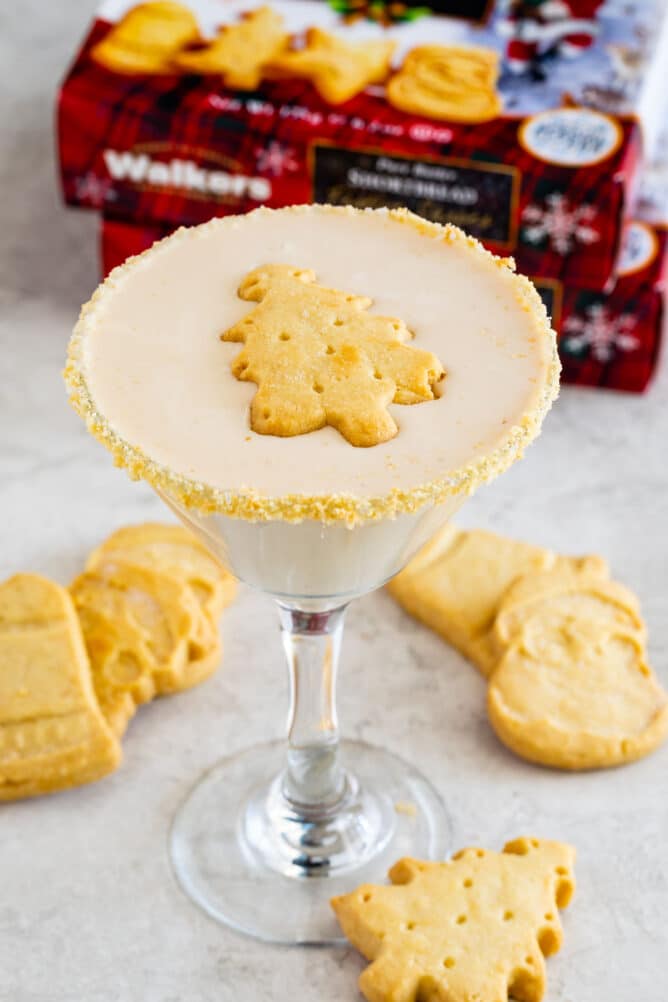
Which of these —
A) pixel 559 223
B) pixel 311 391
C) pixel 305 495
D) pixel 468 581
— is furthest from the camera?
pixel 559 223

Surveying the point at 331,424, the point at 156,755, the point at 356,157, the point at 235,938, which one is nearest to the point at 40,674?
the point at 156,755

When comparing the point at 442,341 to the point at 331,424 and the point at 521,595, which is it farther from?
the point at 521,595

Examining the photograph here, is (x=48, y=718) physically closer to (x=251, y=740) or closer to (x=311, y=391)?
(x=251, y=740)

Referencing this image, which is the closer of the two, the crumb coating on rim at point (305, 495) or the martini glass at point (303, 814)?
the crumb coating on rim at point (305, 495)

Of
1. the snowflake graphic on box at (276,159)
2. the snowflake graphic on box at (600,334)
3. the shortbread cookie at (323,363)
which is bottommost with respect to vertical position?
the snowflake graphic on box at (600,334)

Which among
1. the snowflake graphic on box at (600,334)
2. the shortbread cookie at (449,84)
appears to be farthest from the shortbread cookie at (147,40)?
the snowflake graphic on box at (600,334)

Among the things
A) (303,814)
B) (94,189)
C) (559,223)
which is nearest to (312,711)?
(303,814)

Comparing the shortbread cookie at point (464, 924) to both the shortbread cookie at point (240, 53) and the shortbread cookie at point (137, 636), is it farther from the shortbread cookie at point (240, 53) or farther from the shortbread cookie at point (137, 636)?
Result: the shortbread cookie at point (240, 53)
